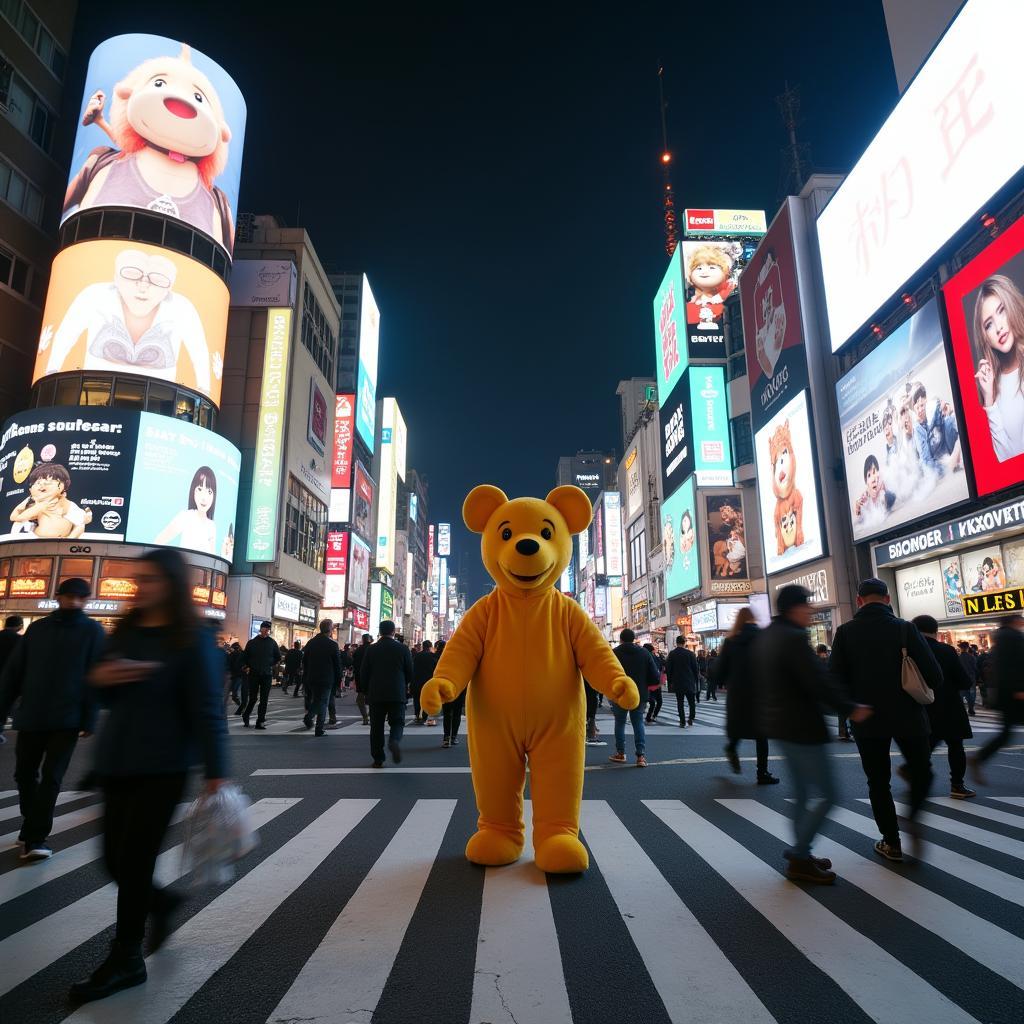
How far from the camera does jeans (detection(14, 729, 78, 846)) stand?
443 centimetres

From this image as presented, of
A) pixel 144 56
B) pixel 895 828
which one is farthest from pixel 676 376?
pixel 895 828

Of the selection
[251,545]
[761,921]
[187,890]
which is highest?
[251,545]

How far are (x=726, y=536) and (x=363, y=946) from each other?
4549 cm

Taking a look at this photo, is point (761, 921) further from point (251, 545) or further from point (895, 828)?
point (251, 545)

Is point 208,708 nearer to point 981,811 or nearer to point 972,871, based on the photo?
point 972,871

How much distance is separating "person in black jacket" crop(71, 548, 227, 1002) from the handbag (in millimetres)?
4085

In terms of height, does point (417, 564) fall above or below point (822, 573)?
above

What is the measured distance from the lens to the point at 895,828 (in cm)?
448

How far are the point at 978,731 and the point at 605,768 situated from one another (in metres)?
8.83

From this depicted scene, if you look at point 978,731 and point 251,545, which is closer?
point 978,731

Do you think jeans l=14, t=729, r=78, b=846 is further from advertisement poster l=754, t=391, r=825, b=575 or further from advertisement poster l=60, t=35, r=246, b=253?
advertisement poster l=60, t=35, r=246, b=253

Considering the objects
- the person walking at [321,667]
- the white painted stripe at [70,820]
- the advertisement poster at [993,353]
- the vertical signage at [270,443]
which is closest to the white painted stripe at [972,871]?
the white painted stripe at [70,820]

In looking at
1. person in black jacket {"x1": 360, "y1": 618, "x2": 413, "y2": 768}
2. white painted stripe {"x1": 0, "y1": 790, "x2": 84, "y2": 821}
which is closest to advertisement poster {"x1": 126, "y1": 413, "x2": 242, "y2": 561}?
person in black jacket {"x1": 360, "y1": 618, "x2": 413, "y2": 768}

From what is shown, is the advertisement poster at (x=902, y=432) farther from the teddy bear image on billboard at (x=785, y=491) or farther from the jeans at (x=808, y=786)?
the jeans at (x=808, y=786)
